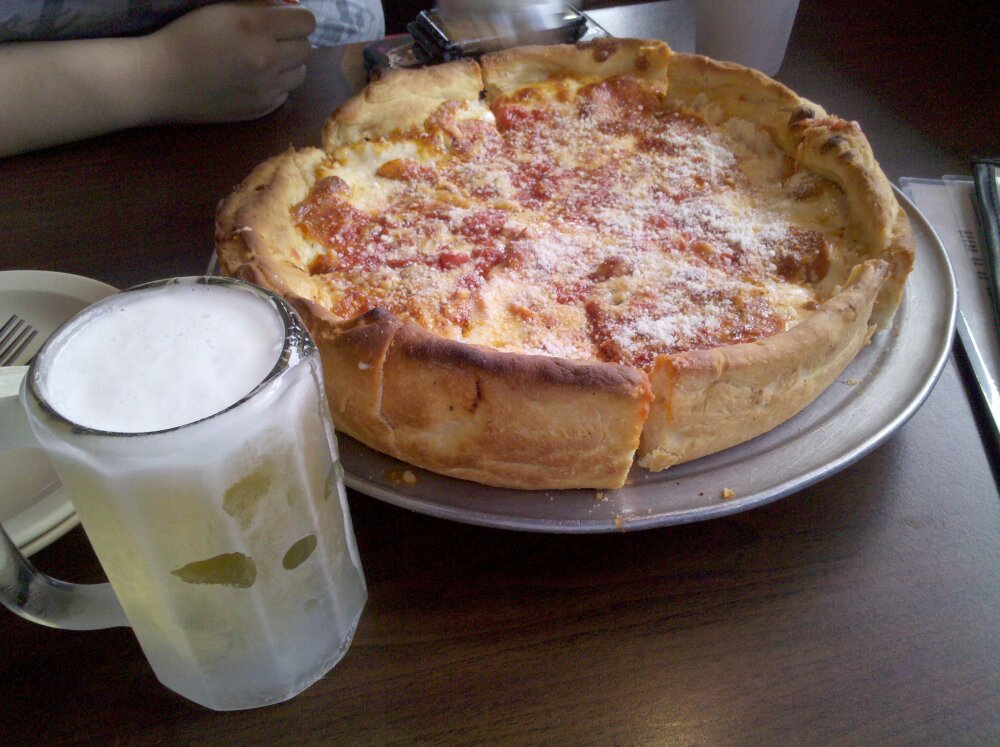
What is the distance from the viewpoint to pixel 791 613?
34.9 inches

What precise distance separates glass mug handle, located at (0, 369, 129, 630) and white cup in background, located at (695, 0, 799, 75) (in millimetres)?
2038

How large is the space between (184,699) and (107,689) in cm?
9

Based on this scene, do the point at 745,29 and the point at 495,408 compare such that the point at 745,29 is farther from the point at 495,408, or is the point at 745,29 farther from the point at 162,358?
the point at 162,358

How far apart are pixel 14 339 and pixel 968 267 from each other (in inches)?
64.7

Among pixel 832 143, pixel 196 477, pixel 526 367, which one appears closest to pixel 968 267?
pixel 832 143

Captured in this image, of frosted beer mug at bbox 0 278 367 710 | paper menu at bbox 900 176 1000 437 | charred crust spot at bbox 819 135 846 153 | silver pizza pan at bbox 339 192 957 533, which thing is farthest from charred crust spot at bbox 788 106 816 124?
frosted beer mug at bbox 0 278 367 710

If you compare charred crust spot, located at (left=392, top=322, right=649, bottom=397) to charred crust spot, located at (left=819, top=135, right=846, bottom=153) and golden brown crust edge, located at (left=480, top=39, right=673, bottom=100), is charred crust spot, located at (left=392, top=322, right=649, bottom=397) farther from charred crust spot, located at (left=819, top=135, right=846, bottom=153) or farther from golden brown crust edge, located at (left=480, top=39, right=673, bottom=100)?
golden brown crust edge, located at (left=480, top=39, right=673, bottom=100)

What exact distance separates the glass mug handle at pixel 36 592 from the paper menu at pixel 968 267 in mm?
1191

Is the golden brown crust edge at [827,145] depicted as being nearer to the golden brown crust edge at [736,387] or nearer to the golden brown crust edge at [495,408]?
the golden brown crust edge at [736,387]

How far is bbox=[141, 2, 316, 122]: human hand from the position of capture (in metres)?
1.88

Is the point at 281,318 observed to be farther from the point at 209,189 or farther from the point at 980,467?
the point at 209,189

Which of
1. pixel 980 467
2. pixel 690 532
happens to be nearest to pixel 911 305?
pixel 980 467

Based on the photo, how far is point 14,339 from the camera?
1.11m

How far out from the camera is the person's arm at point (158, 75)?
1809mm
